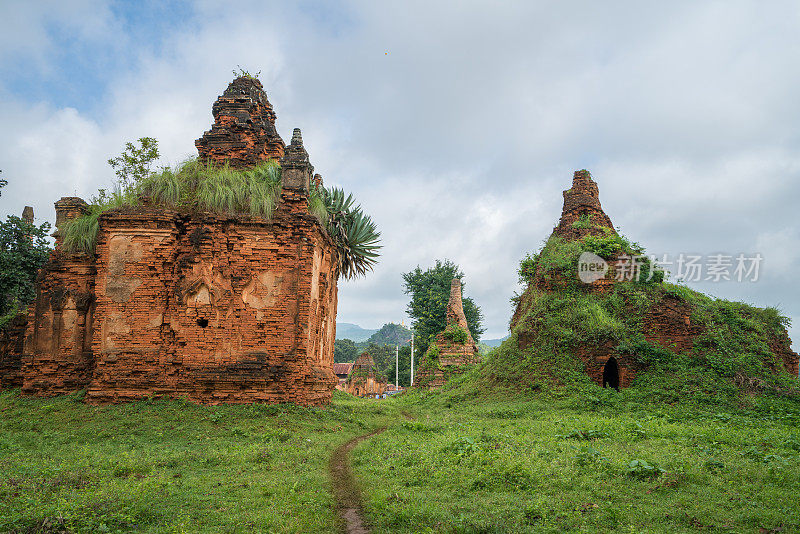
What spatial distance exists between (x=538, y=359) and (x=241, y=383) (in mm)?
9598

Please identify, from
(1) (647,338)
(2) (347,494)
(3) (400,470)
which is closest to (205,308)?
(3) (400,470)

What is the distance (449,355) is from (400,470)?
19.2 m

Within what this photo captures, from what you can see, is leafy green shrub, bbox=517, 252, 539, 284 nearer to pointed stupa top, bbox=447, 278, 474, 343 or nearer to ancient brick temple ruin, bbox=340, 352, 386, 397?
pointed stupa top, bbox=447, 278, 474, 343

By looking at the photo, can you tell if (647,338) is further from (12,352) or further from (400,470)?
(12,352)

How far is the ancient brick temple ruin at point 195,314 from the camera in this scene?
520 inches

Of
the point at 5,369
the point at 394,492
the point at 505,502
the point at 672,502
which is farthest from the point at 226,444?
the point at 5,369

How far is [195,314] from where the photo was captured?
13617 mm

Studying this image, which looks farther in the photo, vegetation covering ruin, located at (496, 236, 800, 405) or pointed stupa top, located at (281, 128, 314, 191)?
vegetation covering ruin, located at (496, 236, 800, 405)

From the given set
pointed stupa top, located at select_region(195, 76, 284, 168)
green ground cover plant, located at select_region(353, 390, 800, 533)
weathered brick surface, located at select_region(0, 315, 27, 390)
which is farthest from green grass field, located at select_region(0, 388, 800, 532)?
pointed stupa top, located at select_region(195, 76, 284, 168)

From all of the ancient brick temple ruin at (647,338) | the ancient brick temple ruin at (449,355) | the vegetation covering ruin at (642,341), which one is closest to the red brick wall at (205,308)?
the vegetation covering ruin at (642,341)

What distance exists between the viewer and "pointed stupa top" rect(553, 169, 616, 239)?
21734 mm

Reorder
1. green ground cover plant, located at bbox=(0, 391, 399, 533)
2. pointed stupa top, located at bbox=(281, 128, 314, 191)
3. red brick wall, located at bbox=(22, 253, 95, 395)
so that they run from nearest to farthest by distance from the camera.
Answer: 1. green ground cover plant, located at bbox=(0, 391, 399, 533)
2. pointed stupa top, located at bbox=(281, 128, 314, 191)
3. red brick wall, located at bbox=(22, 253, 95, 395)

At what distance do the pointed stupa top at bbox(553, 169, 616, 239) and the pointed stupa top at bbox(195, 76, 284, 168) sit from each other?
38.0 ft

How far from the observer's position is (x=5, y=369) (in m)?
15.4
